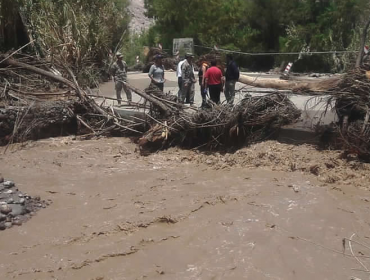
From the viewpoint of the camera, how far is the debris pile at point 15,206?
6.16 meters

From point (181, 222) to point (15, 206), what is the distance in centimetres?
231

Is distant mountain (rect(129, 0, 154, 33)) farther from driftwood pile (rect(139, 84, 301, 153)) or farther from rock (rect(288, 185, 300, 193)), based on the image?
rock (rect(288, 185, 300, 193))

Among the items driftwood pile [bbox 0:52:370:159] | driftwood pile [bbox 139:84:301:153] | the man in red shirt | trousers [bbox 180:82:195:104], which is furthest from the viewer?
trousers [bbox 180:82:195:104]

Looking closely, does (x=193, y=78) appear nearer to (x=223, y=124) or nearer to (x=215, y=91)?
(x=215, y=91)

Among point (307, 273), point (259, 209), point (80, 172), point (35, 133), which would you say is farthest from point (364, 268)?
point (35, 133)

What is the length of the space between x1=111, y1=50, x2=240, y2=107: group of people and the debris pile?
14.6ft

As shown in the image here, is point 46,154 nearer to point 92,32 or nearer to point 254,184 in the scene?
point 254,184

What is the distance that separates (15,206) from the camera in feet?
21.1

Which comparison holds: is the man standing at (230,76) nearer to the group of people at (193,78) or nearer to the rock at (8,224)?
the group of people at (193,78)

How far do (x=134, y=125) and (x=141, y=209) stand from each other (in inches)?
158

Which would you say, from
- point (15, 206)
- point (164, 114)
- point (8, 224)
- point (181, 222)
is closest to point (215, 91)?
point (164, 114)

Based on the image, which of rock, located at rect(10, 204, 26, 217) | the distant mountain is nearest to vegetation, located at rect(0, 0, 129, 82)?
rock, located at rect(10, 204, 26, 217)

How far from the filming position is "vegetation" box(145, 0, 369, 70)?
26312mm

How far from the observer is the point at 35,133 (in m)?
10.7
